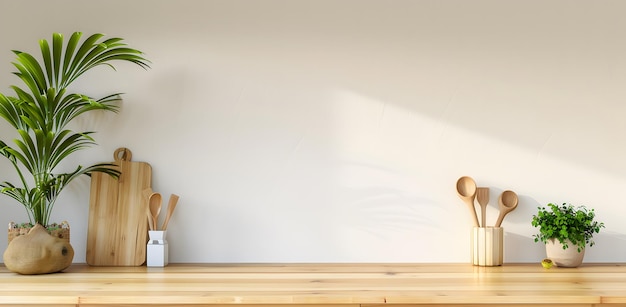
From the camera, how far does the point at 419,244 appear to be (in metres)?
2.70

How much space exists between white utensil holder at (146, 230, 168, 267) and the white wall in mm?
131

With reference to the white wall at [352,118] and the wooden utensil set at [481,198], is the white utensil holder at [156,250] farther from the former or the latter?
the wooden utensil set at [481,198]

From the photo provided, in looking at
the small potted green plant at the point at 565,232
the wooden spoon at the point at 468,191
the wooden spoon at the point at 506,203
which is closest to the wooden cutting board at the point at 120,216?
the wooden spoon at the point at 468,191

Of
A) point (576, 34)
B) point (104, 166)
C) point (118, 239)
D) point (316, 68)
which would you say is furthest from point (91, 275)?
point (576, 34)

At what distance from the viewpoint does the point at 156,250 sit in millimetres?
2543

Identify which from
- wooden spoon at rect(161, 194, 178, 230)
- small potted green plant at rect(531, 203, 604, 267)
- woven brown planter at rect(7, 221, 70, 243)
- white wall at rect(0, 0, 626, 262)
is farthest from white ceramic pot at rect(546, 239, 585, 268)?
woven brown planter at rect(7, 221, 70, 243)

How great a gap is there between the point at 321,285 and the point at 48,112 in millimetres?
1160

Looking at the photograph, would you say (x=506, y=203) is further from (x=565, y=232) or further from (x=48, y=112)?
(x=48, y=112)

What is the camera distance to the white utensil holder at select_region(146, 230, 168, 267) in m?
2.54

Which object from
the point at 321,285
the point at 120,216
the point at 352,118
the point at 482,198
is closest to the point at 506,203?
the point at 482,198

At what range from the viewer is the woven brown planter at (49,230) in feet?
7.97

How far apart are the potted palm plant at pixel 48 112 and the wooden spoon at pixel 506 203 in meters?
1.50

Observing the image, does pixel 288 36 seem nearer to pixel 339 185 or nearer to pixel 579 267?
pixel 339 185

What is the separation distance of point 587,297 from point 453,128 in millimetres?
977
